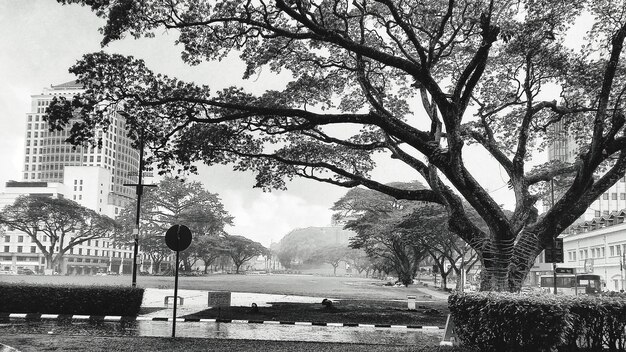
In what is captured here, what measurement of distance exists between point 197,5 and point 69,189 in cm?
11559

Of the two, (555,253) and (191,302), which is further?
(191,302)

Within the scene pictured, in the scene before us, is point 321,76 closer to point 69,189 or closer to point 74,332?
point 74,332

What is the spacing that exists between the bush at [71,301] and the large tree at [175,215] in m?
69.0

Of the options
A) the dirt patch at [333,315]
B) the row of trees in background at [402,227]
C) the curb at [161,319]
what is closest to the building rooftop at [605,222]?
the row of trees in background at [402,227]

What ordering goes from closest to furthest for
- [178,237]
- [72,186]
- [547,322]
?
1. [547,322]
2. [178,237]
3. [72,186]

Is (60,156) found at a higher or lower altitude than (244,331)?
higher

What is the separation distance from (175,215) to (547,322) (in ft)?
282

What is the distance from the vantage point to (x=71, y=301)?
1789cm

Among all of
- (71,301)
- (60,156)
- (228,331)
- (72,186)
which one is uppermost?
(60,156)

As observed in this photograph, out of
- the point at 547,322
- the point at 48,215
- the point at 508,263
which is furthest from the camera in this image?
the point at 48,215

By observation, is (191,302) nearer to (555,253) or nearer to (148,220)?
(555,253)

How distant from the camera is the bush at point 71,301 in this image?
1784 cm

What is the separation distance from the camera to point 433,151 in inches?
567

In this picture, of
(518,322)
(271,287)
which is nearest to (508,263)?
(518,322)
